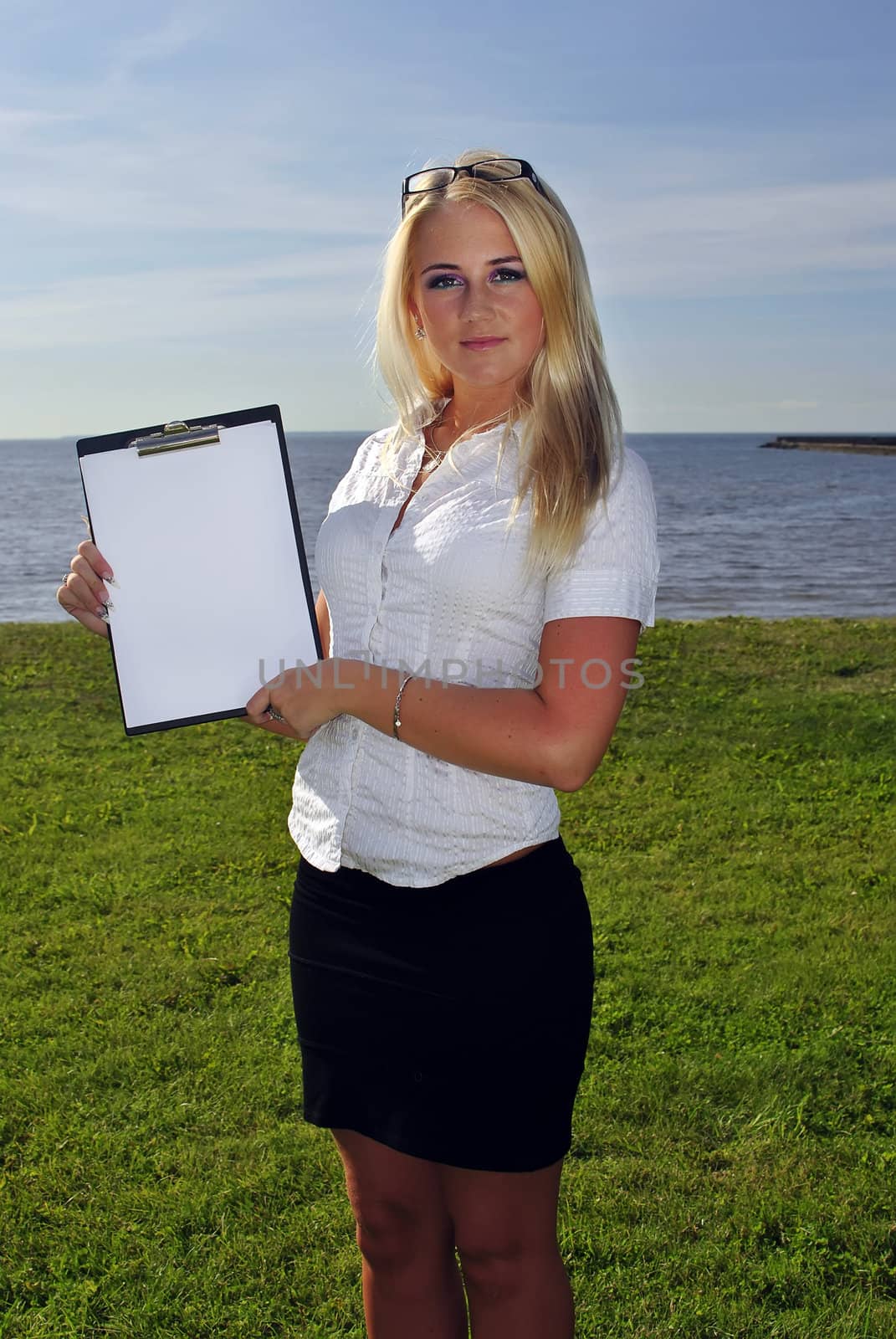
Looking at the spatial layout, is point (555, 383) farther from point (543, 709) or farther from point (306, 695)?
point (306, 695)

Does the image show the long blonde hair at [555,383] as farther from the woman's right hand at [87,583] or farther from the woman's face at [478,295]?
the woman's right hand at [87,583]

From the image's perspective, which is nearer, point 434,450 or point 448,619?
point 448,619

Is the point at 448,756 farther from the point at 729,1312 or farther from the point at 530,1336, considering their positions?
the point at 729,1312

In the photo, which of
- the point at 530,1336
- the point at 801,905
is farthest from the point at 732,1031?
the point at 530,1336

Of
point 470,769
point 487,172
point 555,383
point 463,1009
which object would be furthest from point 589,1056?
point 487,172

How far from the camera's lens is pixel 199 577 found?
7.51ft

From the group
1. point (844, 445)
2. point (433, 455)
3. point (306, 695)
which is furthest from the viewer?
point (844, 445)

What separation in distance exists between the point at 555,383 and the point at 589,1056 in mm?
2785

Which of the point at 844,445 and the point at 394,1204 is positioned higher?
the point at 394,1204

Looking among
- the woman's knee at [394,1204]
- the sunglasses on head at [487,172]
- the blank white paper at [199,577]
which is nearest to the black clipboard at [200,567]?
the blank white paper at [199,577]

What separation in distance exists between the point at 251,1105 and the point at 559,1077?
2050mm

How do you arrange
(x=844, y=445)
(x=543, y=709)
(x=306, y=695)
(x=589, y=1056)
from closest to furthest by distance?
(x=543, y=709)
(x=306, y=695)
(x=589, y=1056)
(x=844, y=445)

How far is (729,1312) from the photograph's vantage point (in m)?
3.01

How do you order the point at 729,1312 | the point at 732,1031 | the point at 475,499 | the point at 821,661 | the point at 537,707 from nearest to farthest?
the point at 537,707
the point at 475,499
the point at 729,1312
the point at 732,1031
the point at 821,661
